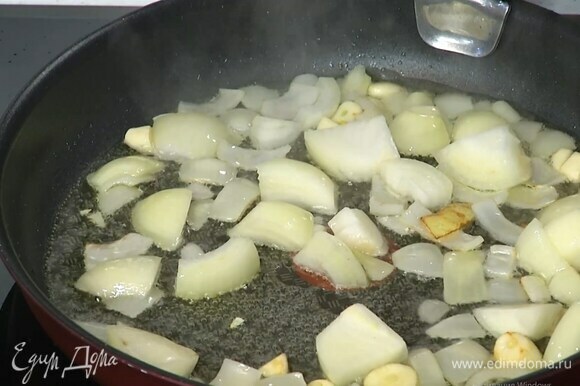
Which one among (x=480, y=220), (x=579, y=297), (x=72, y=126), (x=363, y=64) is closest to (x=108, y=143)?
(x=72, y=126)

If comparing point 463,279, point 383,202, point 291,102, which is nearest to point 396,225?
point 383,202

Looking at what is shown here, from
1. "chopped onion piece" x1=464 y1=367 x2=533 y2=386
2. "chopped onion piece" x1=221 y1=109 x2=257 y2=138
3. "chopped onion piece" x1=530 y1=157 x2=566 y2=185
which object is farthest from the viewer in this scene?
"chopped onion piece" x1=221 y1=109 x2=257 y2=138

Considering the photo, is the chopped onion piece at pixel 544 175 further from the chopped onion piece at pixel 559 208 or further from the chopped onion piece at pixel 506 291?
the chopped onion piece at pixel 506 291

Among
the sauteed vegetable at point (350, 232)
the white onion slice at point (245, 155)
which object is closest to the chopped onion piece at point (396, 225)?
the sauteed vegetable at point (350, 232)

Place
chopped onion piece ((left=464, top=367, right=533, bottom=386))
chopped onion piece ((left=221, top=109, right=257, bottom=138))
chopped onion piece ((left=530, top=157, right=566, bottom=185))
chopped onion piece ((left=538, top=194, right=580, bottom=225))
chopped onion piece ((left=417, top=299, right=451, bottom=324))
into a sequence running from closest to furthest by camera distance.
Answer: chopped onion piece ((left=464, top=367, right=533, bottom=386)) → chopped onion piece ((left=417, top=299, right=451, bottom=324)) → chopped onion piece ((left=538, top=194, right=580, bottom=225)) → chopped onion piece ((left=530, top=157, right=566, bottom=185)) → chopped onion piece ((left=221, top=109, right=257, bottom=138))

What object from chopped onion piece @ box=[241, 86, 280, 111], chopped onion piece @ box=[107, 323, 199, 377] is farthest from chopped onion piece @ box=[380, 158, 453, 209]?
→ chopped onion piece @ box=[107, 323, 199, 377]

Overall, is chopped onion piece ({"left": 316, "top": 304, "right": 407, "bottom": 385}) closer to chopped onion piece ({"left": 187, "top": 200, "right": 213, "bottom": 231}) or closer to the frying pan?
the frying pan

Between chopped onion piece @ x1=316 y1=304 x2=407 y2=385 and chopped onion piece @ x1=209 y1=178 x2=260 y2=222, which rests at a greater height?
chopped onion piece @ x1=209 y1=178 x2=260 y2=222
